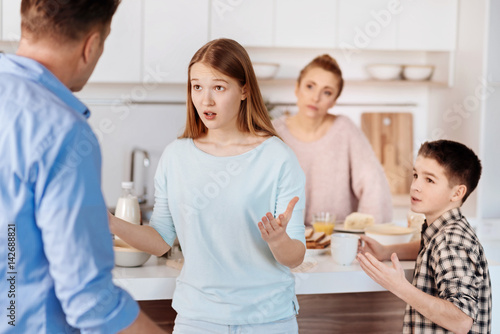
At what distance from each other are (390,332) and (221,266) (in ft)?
2.85

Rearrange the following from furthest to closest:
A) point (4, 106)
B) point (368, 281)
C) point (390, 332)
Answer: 1. point (390, 332)
2. point (368, 281)
3. point (4, 106)

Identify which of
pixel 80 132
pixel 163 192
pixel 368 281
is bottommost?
pixel 368 281

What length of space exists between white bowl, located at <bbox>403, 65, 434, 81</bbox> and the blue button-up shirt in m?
3.34

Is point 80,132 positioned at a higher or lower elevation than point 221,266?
higher

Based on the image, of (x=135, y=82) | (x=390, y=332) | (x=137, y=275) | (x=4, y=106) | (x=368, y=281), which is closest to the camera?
(x=4, y=106)

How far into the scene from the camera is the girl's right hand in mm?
1937

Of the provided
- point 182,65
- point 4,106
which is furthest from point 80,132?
point 182,65

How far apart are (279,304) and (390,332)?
752 millimetres

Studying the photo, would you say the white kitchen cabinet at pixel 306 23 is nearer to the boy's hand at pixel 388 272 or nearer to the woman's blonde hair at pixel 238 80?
the woman's blonde hair at pixel 238 80

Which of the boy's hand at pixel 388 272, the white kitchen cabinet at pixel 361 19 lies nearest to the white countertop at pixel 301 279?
the boy's hand at pixel 388 272

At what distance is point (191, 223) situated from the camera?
153cm

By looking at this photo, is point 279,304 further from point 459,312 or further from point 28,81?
point 28,81

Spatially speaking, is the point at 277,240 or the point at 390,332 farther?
the point at 390,332

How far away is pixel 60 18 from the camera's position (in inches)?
33.8
